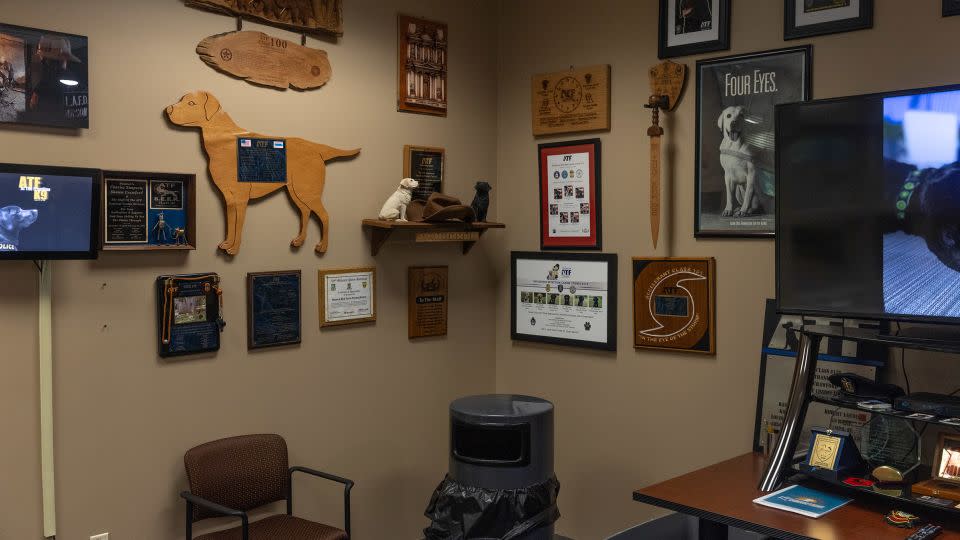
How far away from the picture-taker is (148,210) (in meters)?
2.94

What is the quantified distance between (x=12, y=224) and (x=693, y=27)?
8.63ft

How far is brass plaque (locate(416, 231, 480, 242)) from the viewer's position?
3623mm

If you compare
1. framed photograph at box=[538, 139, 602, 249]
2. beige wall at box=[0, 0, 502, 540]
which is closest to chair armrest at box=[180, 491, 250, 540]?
beige wall at box=[0, 0, 502, 540]

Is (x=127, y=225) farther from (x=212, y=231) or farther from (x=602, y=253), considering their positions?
(x=602, y=253)

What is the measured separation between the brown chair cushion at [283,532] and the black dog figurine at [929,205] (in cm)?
211

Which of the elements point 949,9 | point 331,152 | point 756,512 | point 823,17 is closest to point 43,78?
point 331,152

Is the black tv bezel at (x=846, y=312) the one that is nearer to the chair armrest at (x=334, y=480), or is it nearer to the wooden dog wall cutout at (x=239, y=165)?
the chair armrest at (x=334, y=480)

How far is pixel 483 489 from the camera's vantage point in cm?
304

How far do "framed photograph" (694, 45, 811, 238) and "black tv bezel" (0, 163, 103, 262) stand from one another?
2.27 metres

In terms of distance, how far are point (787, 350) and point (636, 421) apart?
825mm

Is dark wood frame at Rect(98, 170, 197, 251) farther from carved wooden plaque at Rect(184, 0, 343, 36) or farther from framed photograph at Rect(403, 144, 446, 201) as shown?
framed photograph at Rect(403, 144, 446, 201)

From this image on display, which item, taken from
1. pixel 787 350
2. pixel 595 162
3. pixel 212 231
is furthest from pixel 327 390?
pixel 787 350

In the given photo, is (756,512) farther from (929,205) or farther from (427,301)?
(427,301)

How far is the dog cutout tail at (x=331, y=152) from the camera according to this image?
345cm
